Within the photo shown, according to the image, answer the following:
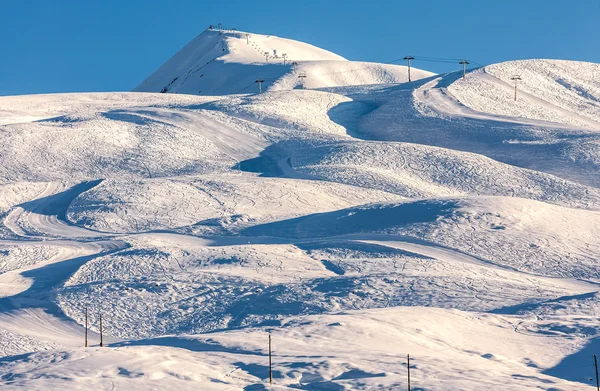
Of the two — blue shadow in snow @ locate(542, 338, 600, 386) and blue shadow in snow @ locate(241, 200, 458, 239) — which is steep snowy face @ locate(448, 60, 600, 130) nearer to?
blue shadow in snow @ locate(241, 200, 458, 239)

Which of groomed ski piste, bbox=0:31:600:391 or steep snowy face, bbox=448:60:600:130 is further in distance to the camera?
steep snowy face, bbox=448:60:600:130

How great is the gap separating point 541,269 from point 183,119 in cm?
4803

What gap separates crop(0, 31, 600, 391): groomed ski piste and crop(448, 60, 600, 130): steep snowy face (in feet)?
1.28

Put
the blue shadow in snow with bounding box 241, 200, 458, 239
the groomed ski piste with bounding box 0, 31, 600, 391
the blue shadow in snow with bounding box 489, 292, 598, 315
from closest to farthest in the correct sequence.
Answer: the groomed ski piste with bounding box 0, 31, 600, 391 → the blue shadow in snow with bounding box 489, 292, 598, 315 → the blue shadow in snow with bounding box 241, 200, 458, 239

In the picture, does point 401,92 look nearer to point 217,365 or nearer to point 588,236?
point 588,236

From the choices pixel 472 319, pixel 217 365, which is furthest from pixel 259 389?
pixel 472 319

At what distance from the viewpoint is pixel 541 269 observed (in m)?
53.3

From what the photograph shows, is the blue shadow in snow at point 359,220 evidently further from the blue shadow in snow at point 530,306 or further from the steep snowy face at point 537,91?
the steep snowy face at point 537,91

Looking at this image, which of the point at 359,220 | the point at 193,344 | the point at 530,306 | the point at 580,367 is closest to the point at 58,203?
the point at 359,220

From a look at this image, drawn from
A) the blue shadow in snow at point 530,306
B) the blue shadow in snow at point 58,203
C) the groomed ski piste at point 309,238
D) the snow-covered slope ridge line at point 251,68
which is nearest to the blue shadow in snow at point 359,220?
the groomed ski piste at point 309,238

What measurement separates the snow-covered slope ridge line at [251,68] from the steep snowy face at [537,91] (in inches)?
1235

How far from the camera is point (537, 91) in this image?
10950 cm

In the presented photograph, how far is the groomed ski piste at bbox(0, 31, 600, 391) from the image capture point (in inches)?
1361

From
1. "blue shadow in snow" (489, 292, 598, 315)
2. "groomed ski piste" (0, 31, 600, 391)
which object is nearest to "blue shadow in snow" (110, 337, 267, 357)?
"groomed ski piste" (0, 31, 600, 391)
